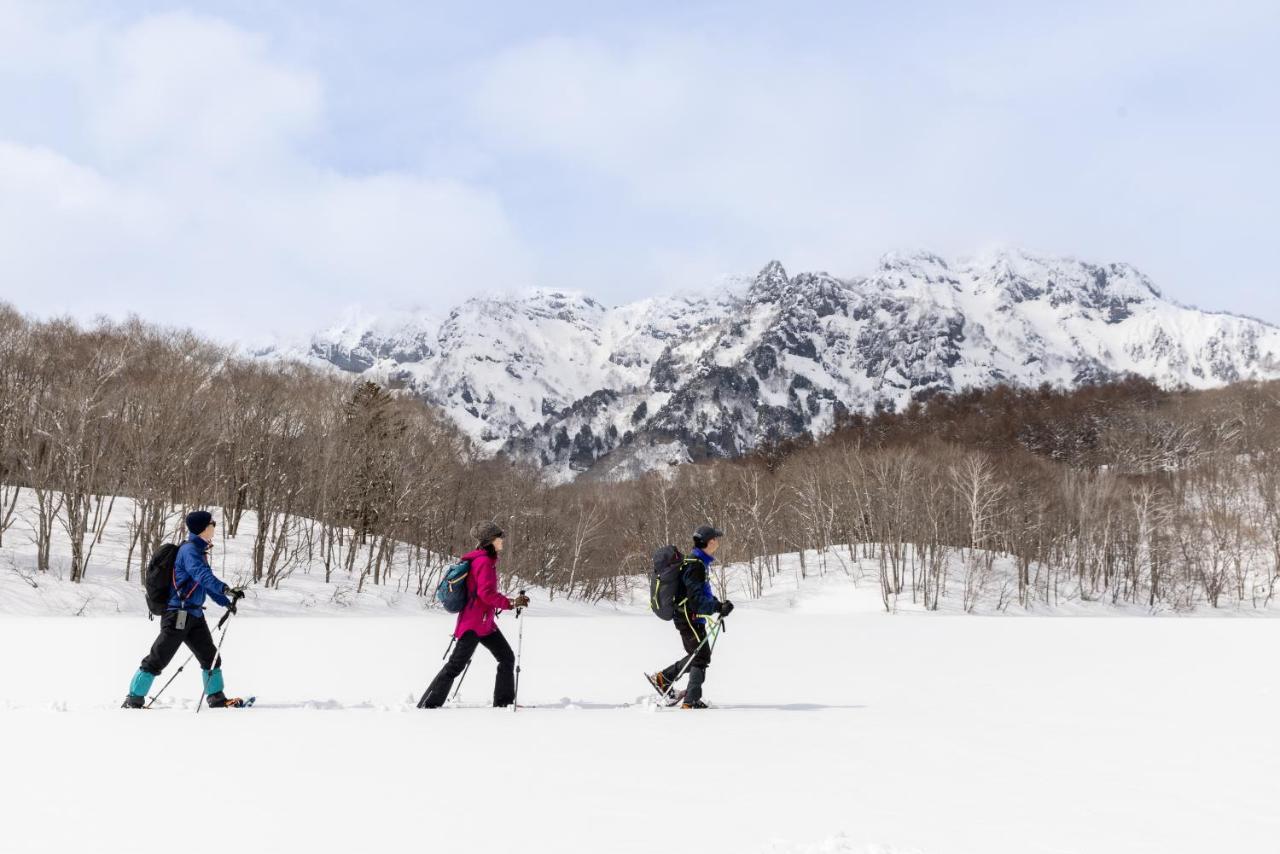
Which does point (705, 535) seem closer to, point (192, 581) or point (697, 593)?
point (697, 593)

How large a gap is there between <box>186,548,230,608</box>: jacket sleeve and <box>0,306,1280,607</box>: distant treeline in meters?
25.9

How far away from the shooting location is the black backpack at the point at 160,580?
9.15 meters

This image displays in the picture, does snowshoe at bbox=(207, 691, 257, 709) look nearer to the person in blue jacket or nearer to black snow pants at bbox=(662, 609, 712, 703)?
the person in blue jacket

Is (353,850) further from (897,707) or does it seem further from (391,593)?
(391,593)

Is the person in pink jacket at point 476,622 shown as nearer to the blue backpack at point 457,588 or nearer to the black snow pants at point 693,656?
the blue backpack at point 457,588

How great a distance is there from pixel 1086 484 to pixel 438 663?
67.4 m

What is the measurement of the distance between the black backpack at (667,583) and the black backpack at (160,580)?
5.20 meters

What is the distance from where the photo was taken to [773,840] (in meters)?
5.05

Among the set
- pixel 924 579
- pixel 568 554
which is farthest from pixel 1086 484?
pixel 568 554

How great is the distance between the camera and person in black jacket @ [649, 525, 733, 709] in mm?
9953

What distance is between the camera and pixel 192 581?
917 cm

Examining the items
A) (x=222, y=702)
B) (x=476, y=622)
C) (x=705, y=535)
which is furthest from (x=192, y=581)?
(x=705, y=535)

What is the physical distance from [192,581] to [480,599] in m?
2.99

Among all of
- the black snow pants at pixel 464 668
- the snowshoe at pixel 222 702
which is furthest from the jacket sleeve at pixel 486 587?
the snowshoe at pixel 222 702
